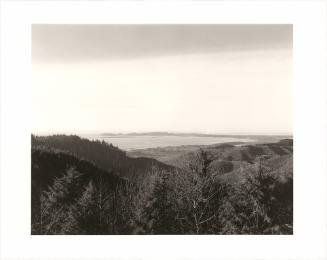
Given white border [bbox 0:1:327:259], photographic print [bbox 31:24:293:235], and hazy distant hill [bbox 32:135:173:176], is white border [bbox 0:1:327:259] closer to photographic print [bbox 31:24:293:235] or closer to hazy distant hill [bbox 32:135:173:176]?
photographic print [bbox 31:24:293:235]

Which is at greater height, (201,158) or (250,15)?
(250,15)

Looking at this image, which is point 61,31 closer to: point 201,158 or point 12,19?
point 12,19

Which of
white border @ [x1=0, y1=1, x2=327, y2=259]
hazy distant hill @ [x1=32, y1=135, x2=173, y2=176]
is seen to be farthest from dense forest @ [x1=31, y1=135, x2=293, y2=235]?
white border @ [x1=0, y1=1, x2=327, y2=259]
